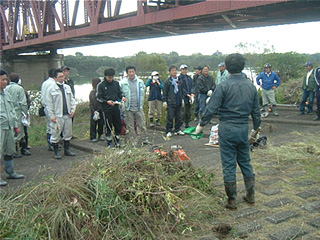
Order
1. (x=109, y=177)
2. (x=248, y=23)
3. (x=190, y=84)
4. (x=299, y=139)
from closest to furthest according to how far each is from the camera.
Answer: (x=109, y=177)
(x=299, y=139)
(x=190, y=84)
(x=248, y=23)

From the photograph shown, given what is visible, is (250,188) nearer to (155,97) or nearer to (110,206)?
(110,206)

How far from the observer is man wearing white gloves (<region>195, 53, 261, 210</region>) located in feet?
13.9

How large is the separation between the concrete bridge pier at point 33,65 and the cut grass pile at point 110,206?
1187 inches

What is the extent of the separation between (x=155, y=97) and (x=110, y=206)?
7777 mm

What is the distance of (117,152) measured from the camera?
447 cm

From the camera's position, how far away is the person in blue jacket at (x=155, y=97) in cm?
1077

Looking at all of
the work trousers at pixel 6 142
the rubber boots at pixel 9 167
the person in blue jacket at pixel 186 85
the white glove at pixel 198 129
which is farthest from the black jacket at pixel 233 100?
the person in blue jacket at pixel 186 85

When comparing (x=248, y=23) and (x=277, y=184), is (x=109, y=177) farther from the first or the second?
(x=248, y=23)

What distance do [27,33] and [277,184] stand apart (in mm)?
23382

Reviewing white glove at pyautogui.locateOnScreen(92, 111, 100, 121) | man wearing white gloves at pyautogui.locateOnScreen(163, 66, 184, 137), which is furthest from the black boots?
man wearing white gloves at pyautogui.locateOnScreen(163, 66, 184, 137)

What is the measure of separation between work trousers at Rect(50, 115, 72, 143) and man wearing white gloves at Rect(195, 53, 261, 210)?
12.8ft

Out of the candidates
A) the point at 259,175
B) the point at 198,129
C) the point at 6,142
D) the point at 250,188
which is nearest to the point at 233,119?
the point at 198,129

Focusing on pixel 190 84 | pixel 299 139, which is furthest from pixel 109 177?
pixel 190 84

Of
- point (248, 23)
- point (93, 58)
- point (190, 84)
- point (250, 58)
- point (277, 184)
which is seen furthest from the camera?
point (93, 58)
